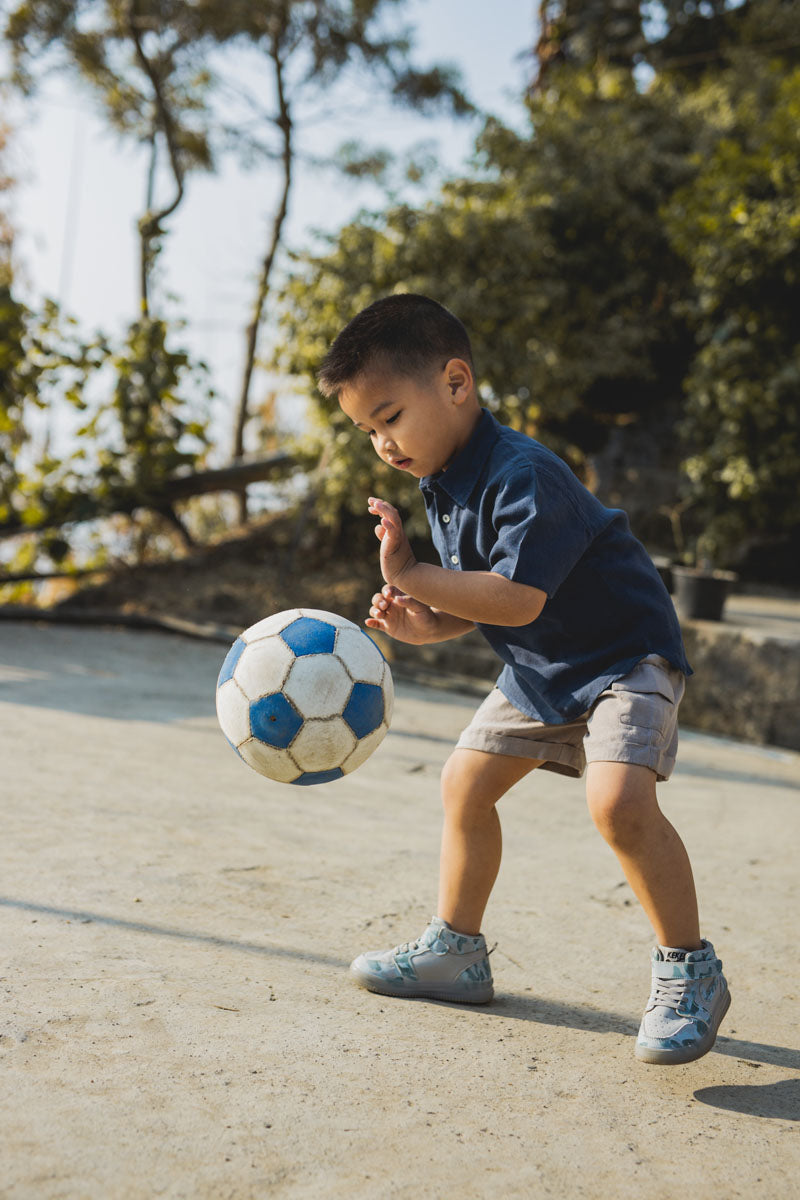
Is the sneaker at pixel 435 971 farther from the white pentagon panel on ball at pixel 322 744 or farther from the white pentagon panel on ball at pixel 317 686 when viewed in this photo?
the white pentagon panel on ball at pixel 317 686

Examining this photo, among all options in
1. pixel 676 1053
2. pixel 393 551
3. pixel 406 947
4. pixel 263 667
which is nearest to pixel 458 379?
pixel 393 551

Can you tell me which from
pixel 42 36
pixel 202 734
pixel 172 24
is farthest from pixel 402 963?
pixel 42 36

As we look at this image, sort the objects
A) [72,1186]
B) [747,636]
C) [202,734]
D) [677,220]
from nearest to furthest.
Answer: [72,1186] → [202,734] → [747,636] → [677,220]

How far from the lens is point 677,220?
8.12 m

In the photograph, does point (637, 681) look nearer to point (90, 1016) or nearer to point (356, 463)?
point (90, 1016)

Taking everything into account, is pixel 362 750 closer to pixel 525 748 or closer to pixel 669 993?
pixel 525 748

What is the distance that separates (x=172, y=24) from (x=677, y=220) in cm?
587

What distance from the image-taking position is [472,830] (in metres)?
2.27

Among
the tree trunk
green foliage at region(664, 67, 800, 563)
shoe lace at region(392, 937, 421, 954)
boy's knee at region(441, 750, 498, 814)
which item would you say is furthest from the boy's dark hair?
the tree trunk

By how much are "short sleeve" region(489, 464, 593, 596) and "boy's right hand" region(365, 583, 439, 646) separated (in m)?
0.31

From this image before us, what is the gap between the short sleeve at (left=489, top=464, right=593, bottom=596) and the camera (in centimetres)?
196

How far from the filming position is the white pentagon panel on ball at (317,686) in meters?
2.32

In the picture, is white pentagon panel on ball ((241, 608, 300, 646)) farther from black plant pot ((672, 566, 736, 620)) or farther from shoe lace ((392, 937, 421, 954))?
black plant pot ((672, 566, 736, 620))

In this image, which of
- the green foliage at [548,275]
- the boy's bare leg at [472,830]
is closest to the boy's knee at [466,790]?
the boy's bare leg at [472,830]
